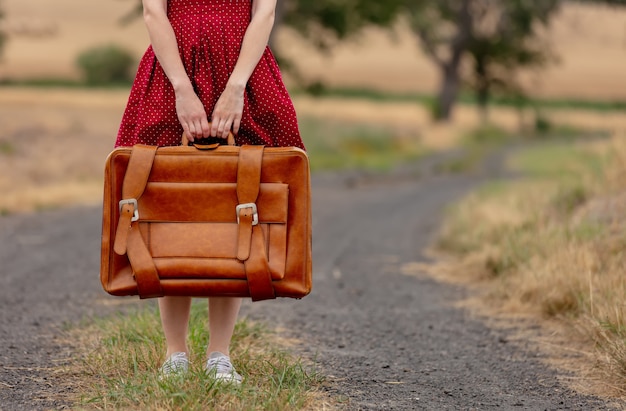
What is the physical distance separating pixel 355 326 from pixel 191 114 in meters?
2.25

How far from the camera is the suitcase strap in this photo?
3.27m

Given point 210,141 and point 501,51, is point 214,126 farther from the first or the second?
point 501,51

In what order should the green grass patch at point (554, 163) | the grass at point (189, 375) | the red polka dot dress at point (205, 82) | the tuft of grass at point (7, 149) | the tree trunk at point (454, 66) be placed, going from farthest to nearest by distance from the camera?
the tree trunk at point (454, 66) → the tuft of grass at point (7, 149) → the green grass patch at point (554, 163) → the red polka dot dress at point (205, 82) → the grass at point (189, 375)

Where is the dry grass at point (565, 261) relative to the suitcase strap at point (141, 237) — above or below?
below

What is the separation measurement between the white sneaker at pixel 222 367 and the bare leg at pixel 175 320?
0.44ft

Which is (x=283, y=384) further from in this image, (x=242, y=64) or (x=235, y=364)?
(x=242, y=64)

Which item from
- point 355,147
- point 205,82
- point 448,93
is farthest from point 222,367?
point 448,93

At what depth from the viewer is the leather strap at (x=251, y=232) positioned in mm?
3273

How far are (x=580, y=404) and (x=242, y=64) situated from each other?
178 centimetres

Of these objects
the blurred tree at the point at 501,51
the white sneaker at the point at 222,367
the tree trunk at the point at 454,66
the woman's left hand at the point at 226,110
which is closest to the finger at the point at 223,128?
the woman's left hand at the point at 226,110

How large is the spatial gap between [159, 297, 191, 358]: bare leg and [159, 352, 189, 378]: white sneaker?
0.13ft

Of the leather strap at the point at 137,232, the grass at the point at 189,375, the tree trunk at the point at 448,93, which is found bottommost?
the tree trunk at the point at 448,93

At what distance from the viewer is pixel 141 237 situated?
10.9ft

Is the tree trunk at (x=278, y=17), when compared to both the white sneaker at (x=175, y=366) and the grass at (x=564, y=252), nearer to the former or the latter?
the grass at (x=564, y=252)
